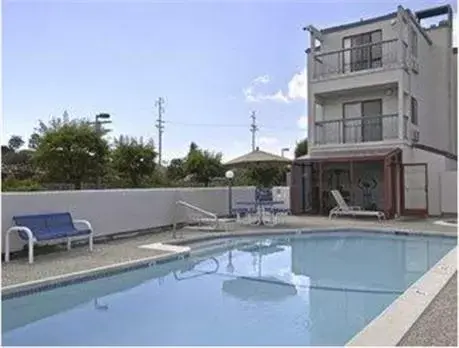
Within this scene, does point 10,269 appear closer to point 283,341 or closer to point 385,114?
point 283,341

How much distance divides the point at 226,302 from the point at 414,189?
15438mm

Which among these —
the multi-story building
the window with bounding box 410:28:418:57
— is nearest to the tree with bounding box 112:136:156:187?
the multi-story building

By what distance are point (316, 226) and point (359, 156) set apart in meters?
4.88

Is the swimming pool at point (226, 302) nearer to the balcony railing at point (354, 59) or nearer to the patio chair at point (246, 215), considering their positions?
the patio chair at point (246, 215)

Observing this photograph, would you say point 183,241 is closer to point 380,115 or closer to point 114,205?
point 114,205

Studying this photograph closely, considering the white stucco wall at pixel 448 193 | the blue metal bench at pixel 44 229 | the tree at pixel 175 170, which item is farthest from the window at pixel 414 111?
the tree at pixel 175 170

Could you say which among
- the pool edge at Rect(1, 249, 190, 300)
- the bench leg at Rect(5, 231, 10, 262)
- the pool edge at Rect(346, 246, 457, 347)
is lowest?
the pool edge at Rect(1, 249, 190, 300)

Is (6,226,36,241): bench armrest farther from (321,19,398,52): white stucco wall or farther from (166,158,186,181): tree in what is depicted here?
(166,158,186,181): tree

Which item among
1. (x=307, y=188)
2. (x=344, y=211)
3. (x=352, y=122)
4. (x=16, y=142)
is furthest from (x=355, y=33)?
(x=16, y=142)

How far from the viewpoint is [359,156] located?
19953mm

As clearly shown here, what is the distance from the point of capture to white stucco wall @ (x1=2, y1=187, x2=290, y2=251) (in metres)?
10.7

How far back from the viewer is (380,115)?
2123 cm

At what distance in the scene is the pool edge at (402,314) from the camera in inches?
191

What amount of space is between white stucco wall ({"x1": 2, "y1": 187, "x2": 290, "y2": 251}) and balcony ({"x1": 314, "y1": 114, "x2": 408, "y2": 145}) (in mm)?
6284
